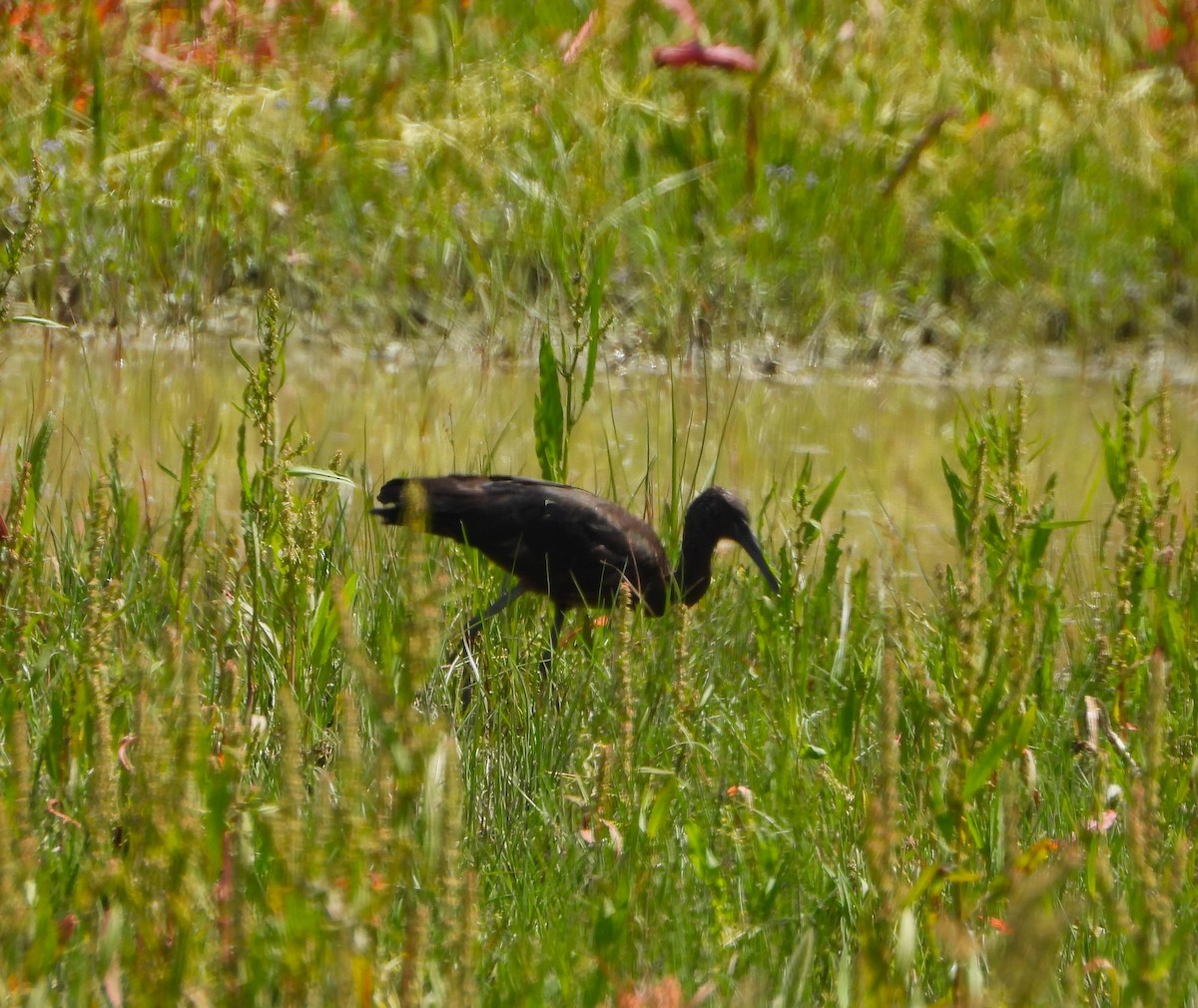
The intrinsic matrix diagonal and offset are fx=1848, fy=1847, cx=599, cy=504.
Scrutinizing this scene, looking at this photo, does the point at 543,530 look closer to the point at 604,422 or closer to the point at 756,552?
the point at 756,552

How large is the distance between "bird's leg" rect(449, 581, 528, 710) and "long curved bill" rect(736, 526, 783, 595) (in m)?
0.57

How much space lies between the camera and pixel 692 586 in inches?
181

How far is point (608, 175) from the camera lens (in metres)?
7.68

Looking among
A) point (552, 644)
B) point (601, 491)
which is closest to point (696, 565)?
point (552, 644)

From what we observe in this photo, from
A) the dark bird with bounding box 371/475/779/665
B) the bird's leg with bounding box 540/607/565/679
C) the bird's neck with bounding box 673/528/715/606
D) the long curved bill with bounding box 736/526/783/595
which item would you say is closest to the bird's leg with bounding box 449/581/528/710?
the dark bird with bounding box 371/475/779/665

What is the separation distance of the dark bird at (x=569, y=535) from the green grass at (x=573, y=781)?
0.17 meters

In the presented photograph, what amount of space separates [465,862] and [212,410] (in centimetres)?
295

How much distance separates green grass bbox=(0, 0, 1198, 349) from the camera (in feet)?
22.5

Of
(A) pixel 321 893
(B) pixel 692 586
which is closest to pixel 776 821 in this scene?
(A) pixel 321 893

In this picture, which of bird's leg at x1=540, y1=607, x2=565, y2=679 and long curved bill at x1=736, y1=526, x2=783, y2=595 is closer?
bird's leg at x1=540, y1=607, x2=565, y2=679

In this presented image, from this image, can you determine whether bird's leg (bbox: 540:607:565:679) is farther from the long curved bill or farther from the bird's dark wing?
the long curved bill

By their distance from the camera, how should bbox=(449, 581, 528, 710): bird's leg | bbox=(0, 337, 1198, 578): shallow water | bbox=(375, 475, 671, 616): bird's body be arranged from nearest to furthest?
1. bbox=(449, 581, 528, 710): bird's leg
2. bbox=(375, 475, 671, 616): bird's body
3. bbox=(0, 337, 1198, 578): shallow water

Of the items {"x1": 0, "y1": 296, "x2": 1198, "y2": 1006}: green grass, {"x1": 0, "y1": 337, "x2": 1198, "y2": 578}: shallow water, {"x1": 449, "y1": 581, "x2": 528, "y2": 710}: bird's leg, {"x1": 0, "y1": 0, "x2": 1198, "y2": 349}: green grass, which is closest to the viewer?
{"x1": 0, "y1": 296, "x2": 1198, "y2": 1006}: green grass

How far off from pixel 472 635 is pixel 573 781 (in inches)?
37.5
